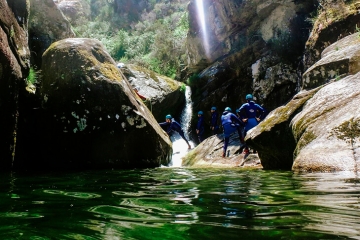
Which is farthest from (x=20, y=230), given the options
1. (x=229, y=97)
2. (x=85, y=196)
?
(x=229, y=97)

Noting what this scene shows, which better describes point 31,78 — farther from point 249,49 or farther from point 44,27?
point 249,49

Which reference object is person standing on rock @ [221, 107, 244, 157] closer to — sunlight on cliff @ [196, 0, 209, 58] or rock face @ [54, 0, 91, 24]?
sunlight on cliff @ [196, 0, 209, 58]

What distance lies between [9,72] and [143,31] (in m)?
32.9

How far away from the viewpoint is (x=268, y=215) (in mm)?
2029

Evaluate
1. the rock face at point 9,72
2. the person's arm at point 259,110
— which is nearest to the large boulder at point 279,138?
the person's arm at point 259,110

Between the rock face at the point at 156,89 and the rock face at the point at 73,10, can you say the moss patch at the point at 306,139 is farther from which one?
the rock face at the point at 73,10

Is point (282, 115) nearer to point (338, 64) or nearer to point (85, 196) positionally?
point (338, 64)

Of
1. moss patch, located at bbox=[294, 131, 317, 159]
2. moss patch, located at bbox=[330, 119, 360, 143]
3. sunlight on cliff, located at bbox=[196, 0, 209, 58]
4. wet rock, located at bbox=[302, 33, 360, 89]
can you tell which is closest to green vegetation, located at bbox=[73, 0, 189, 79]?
sunlight on cliff, located at bbox=[196, 0, 209, 58]

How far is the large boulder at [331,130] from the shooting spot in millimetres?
4512

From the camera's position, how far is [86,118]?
8.06 m

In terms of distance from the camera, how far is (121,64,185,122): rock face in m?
16.7

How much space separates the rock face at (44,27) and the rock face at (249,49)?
881 centimetres

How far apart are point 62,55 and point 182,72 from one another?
15.8 metres

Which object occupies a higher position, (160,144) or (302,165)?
(160,144)
